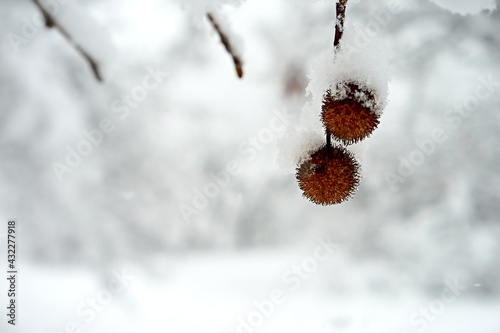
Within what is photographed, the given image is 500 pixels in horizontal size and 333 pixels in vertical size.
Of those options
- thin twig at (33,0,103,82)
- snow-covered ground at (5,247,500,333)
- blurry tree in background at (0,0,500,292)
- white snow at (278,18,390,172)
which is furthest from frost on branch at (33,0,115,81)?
snow-covered ground at (5,247,500,333)

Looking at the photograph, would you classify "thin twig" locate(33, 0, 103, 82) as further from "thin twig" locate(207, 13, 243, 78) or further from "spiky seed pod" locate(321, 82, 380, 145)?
"spiky seed pod" locate(321, 82, 380, 145)

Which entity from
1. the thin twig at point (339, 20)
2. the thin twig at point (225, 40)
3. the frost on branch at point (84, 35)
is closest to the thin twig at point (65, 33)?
the frost on branch at point (84, 35)

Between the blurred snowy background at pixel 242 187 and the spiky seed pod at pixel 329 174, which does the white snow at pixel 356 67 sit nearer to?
the spiky seed pod at pixel 329 174

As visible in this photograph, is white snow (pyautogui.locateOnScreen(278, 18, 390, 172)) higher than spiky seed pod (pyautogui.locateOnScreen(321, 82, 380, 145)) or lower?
higher

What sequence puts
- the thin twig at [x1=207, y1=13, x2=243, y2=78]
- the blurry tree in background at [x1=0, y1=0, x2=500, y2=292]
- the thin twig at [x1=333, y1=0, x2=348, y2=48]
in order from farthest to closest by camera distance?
the blurry tree in background at [x1=0, y1=0, x2=500, y2=292]
the thin twig at [x1=207, y1=13, x2=243, y2=78]
the thin twig at [x1=333, y1=0, x2=348, y2=48]

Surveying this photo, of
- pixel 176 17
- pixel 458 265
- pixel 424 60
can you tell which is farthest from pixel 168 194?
pixel 458 265

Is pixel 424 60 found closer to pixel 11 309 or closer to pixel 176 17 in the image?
pixel 176 17

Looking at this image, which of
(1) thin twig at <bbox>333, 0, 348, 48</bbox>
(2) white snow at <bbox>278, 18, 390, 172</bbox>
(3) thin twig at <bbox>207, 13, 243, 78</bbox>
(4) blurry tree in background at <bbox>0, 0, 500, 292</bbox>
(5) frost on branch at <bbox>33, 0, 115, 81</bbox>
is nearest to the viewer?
(1) thin twig at <bbox>333, 0, 348, 48</bbox>
